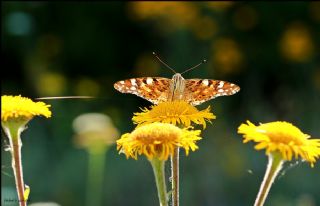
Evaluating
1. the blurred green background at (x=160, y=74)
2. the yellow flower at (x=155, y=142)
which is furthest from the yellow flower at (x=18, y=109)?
the blurred green background at (x=160, y=74)

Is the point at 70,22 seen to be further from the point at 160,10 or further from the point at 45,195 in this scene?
the point at 45,195

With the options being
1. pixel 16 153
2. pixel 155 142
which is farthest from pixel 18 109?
pixel 155 142

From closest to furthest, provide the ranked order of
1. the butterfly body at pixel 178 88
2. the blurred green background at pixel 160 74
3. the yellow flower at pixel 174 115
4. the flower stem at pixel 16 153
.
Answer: the flower stem at pixel 16 153 → the yellow flower at pixel 174 115 → the butterfly body at pixel 178 88 → the blurred green background at pixel 160 74

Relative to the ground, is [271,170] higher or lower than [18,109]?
lower

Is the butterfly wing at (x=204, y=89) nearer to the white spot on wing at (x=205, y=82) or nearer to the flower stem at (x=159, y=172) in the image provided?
the white spot on wing at (x=205, y=82)

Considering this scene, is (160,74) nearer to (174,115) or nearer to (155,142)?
(174,115)

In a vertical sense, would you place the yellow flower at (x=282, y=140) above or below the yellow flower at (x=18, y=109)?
below
